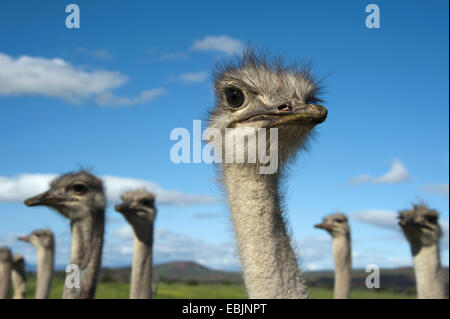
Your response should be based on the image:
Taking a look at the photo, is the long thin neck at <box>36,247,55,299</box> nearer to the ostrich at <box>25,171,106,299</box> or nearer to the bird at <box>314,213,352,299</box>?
the ostrich at <box>25,171,106,299</box>

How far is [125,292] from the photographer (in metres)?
16.1

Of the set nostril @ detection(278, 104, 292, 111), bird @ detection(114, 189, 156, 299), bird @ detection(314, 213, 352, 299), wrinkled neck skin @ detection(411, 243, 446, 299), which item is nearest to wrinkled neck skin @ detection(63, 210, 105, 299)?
bird @ detection(114, 189, 156, 299)

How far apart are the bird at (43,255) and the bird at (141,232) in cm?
405

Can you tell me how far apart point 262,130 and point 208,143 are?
0.65m

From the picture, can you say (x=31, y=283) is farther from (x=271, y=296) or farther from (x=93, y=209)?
(x=271, y=296)

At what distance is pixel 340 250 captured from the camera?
1038cm

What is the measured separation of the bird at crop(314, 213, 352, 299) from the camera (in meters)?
9.81

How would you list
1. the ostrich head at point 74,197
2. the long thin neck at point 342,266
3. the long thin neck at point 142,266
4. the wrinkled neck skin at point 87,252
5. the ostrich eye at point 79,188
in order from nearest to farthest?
the wrinkled neck skin at point 87,252
the ostrich head at point 74,197
the ostrich eye at point 79,188
the long thin neck at point 142,266
the long thin neck at point 342,266

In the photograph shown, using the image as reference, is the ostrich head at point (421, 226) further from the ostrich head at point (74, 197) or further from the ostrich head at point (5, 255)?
the ostrich head at point (5, 255)

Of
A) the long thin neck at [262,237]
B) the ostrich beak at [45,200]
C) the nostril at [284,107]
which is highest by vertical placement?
the ostrich beak at [45,200]

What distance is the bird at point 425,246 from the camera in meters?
7.51

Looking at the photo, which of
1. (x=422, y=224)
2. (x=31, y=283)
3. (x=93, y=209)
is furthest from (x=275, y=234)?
(x=31, y=283)

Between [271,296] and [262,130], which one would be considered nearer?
[271,296]

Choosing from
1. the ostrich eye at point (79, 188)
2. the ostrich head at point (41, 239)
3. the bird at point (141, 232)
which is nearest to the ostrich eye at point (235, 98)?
the ostrich eye at point (79, 188)
